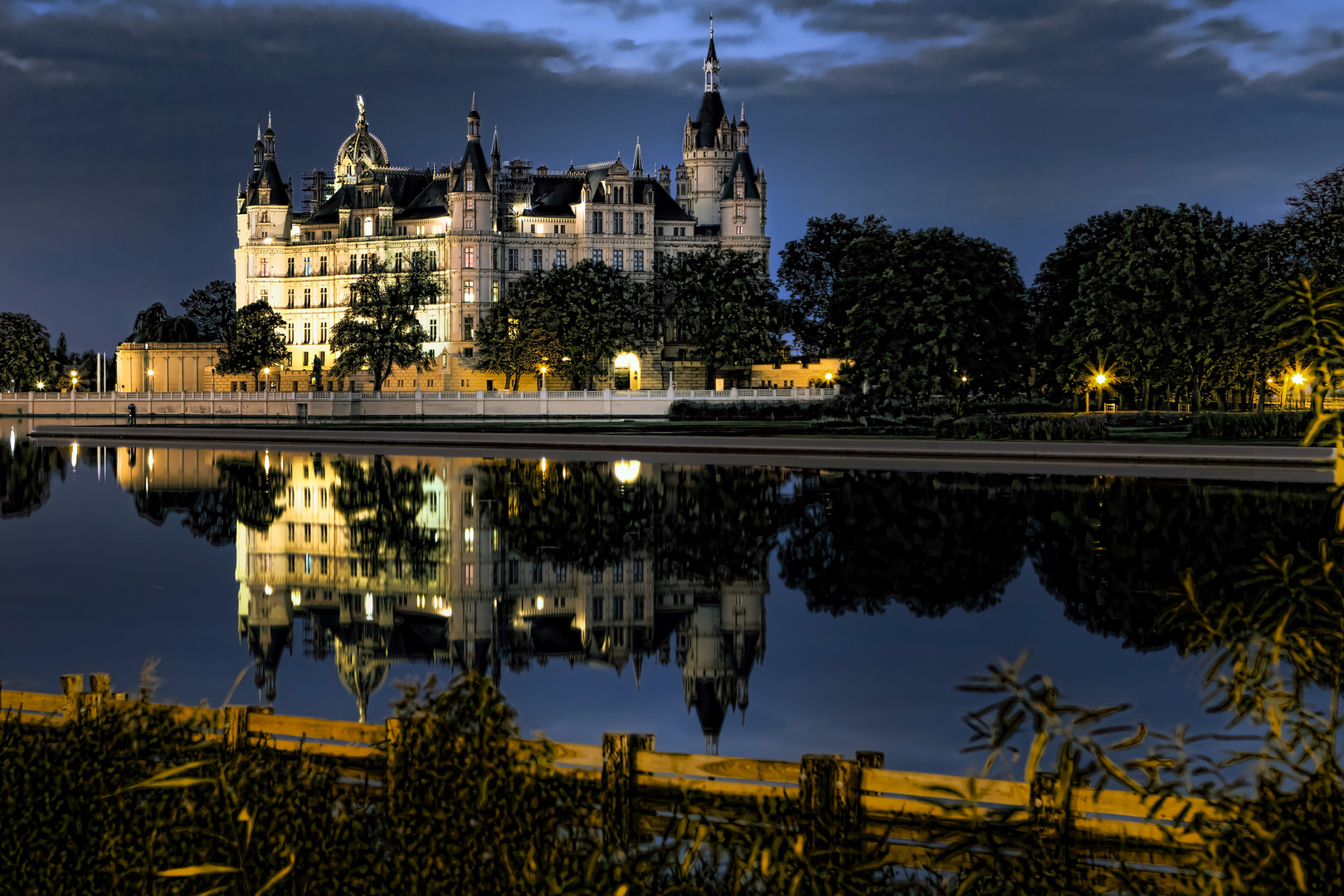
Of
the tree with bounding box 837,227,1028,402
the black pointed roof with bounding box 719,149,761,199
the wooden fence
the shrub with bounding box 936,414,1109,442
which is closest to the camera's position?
the wooden fence

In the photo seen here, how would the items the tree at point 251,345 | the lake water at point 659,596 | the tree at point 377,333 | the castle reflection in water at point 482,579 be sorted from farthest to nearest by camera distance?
1. the tree at point 251,345
2. the tree at point 377,333
3. the castle reflection in water at point 482,579
4. the lake water at point 659,596

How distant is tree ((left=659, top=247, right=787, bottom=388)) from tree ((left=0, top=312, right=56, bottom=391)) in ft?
224

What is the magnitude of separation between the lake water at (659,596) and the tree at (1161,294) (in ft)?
118

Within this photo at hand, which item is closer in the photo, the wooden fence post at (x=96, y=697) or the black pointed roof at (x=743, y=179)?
the wooden fence post at (x=96, y=697)

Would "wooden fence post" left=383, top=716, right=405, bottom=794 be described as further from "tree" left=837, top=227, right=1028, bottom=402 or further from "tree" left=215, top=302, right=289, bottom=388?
"tree" left=215, top=302, right=289, bottom=388

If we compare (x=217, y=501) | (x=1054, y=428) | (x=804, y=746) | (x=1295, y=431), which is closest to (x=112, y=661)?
(x=804, y=746)

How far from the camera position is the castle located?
12400 centimetres

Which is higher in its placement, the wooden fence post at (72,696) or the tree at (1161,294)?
the tree at (1161,294)

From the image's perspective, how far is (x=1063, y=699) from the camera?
11.3 m

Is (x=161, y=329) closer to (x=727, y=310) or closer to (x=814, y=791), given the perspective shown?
(x=727, y=310)

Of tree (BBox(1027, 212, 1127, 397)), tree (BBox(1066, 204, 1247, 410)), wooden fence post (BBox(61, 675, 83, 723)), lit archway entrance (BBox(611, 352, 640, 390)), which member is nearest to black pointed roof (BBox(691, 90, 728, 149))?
lit archway entrance (BBox(611, 352, 640, 390))

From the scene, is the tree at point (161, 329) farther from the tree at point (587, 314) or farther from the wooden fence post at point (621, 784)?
the wooden fence post at point (621, 784)

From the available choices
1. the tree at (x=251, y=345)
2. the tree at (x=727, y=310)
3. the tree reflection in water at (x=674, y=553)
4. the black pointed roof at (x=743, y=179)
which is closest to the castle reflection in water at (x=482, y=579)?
the tree reflection in water at (x=674, y=553)

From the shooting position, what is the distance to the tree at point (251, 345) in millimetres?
119188
